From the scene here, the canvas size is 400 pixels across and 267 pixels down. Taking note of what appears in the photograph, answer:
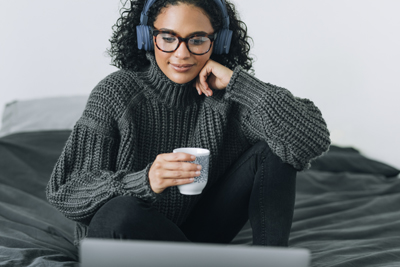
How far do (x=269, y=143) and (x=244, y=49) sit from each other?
1.32ft

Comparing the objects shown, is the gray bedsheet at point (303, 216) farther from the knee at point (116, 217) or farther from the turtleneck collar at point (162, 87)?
the turtleneck collar at point (162, 87)

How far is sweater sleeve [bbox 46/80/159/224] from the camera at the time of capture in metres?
1.14

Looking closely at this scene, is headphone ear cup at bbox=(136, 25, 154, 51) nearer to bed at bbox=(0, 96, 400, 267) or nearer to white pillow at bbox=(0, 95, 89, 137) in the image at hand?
bed at bbox=(0, 96, 400, 267)

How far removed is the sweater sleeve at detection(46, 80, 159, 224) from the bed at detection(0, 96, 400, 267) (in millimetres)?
186

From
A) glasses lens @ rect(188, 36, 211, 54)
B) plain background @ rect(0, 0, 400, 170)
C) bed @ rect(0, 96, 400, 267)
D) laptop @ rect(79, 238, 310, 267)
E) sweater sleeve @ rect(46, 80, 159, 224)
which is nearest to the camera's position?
laptop @ rect(79, 238, 310, 267)

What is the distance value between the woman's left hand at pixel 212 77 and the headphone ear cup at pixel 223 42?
52 millimetres

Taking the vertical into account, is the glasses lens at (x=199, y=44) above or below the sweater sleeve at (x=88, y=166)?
above

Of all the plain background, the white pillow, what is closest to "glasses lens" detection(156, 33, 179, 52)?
the white pillow

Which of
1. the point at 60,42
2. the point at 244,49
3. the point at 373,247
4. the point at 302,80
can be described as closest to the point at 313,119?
the point at 244,49

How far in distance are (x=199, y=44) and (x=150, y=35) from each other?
6.2 inches

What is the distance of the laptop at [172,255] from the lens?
25.1 inches

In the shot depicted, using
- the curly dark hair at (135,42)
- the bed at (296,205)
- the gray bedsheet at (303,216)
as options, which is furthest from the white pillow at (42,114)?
the curly dark hair at (135,42)

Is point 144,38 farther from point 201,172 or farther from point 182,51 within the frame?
point 201,172

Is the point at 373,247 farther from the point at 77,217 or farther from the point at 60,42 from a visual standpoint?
the point at 60,42
